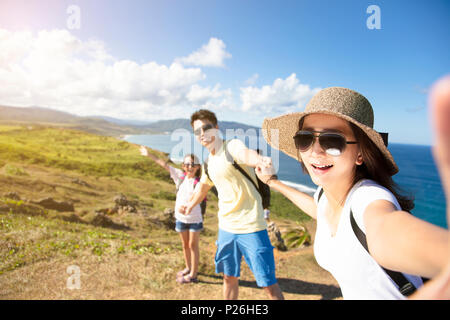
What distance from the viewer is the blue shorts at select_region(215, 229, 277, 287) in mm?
3109

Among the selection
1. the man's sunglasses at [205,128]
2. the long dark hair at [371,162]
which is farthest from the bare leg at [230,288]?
the long dark hair at [371,162]

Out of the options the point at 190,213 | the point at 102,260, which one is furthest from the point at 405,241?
the point at 102,260

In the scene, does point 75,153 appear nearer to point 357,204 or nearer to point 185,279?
point 185,279

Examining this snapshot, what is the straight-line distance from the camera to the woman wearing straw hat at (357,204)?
3.18 feet

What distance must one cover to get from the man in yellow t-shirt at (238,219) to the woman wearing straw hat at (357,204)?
4.35 feet

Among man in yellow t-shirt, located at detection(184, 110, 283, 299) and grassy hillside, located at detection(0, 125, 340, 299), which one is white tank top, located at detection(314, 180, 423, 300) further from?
grassy hillside, located at detection(0, 125, 340, 299)

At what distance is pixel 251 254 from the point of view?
124 inches

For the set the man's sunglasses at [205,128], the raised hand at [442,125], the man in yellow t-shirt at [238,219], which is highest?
the man's sunglasses at [205,128]

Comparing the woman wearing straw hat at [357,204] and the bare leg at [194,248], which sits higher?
the woman wearing straw hat at [357,204]

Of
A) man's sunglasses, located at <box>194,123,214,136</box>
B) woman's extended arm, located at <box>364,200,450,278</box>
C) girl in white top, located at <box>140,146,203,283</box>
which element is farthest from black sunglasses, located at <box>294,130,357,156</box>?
girl in white top, located at <box>140,146,203,283</box>

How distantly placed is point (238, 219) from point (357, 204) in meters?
2.08

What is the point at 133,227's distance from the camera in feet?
29.4

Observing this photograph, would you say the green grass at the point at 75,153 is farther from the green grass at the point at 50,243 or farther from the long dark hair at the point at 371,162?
the long dark hair at the point at 371,162
